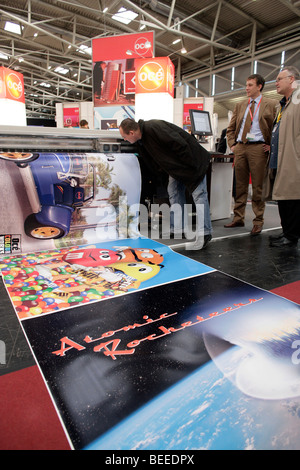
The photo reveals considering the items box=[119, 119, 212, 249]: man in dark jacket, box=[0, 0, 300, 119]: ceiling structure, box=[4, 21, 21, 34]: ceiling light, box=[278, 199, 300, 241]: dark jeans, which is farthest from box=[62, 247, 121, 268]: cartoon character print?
box=[4, 21, 21, 34]: ceiling light

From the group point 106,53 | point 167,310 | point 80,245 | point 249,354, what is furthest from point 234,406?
point 106,53

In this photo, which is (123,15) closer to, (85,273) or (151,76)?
(151,76)

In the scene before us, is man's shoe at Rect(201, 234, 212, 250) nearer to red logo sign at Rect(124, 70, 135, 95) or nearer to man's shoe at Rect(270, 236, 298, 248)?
man's shoe at Rect(270, 236, 298, 248)

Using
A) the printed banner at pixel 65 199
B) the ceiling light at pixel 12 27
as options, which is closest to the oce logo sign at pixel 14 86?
the ceiling light at pixel 12 27

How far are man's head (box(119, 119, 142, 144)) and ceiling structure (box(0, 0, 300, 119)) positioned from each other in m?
4.36

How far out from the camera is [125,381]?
1.03m

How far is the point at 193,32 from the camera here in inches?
337

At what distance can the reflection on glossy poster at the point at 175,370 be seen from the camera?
84cm

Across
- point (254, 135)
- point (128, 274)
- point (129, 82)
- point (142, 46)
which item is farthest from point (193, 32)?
point (128, 274)

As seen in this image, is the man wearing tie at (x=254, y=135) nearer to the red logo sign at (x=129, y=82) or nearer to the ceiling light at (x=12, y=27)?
the red logo sign at (x=129, y=82)

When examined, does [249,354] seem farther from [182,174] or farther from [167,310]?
[182,174]

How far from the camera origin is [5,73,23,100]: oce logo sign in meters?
5.37

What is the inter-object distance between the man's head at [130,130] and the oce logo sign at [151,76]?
2288 mm

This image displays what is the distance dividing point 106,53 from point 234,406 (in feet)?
15.8
